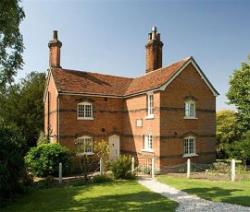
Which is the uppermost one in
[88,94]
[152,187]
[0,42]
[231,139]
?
[0,42]

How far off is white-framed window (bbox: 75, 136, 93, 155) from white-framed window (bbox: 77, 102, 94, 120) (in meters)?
1.92

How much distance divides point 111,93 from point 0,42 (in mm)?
14059

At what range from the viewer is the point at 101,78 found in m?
31.3

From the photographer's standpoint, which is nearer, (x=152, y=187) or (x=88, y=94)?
(x=152, y=187)

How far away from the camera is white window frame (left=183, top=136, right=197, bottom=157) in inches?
1020

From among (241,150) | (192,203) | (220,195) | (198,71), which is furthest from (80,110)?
(192,203)

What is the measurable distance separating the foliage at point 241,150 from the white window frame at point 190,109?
465 centimetres

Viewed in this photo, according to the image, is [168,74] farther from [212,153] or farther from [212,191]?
[212,191]

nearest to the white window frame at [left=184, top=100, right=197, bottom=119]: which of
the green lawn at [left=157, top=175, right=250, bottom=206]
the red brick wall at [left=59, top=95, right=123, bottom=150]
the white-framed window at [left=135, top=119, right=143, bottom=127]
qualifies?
the white-framed window at [left=135, top=119, right=143, bottom=127]

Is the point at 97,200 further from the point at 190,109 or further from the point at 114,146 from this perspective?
the point at 114,146

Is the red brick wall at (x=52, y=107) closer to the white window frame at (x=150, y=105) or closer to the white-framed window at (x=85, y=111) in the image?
the white-framed window at (x=85, y=111)

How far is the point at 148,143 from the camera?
2622cm

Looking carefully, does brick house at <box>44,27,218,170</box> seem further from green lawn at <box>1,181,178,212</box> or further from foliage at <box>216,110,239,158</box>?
green lawn at <box>1,181,178,212</box>

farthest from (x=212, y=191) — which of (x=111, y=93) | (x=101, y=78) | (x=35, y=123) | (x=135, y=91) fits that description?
(x=35, y=123)
